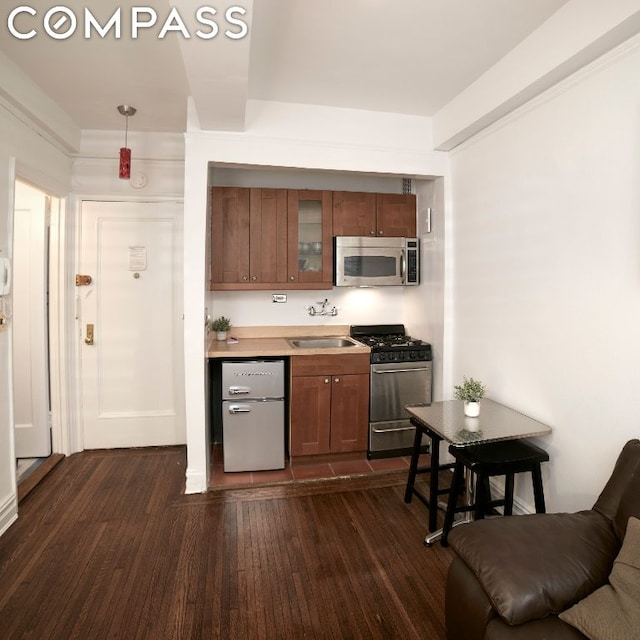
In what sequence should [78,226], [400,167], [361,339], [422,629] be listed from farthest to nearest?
[361,339], [78,226], [400,167], [422,629]

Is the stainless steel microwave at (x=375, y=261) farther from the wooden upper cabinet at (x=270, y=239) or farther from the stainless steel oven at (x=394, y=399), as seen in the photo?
the stainless steel oven at (x=394, y=399)

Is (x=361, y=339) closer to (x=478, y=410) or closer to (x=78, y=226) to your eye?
(x=478, y=410)

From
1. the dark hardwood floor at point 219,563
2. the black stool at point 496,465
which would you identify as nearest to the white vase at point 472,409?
the black stool at point 496,465

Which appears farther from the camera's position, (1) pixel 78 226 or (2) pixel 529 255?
(1) pixel 78 226

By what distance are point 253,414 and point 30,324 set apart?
1.98m

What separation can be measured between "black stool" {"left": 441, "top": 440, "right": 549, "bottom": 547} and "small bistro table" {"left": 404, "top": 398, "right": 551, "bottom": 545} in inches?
4.5

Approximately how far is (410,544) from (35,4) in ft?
10.9

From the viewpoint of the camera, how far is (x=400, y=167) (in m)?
3.24

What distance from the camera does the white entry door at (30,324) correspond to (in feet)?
11.2

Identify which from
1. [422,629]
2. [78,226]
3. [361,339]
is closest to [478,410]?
[422,629]

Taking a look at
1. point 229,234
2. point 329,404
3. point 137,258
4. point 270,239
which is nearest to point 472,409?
point 329,404

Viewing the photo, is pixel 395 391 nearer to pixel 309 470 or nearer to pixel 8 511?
pixel 309 470

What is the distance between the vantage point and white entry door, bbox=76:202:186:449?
3.61 meters

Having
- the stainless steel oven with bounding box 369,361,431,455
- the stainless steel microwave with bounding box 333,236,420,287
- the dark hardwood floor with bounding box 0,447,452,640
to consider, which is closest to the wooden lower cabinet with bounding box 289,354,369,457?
the stainless steel oven with bounding box 369,361,431,455
